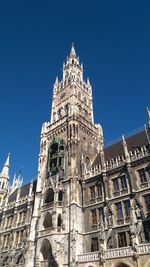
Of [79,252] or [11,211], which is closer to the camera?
[79,252]

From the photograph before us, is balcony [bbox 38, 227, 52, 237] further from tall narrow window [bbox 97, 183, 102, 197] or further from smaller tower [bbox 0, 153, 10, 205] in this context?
smaller tower [bbox 0, 153, 10, 205]

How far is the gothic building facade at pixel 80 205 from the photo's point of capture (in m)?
25.8

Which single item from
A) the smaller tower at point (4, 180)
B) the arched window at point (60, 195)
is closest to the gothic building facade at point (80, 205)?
the arched window at point (60, 195)

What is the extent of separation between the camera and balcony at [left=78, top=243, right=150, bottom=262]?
21.9 metres

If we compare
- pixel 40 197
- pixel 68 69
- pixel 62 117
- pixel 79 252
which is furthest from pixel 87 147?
pixel 68 69

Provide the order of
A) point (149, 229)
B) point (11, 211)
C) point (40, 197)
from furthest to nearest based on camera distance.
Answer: point (11, 211)
point (40, 197)
point (149, 229)

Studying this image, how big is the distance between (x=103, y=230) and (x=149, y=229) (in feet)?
17.1

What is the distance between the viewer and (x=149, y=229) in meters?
24.8

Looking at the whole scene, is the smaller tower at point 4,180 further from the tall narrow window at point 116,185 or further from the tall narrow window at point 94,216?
the tall narrow window at point 116,185

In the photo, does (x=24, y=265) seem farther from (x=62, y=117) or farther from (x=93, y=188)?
(x=62, y=117)

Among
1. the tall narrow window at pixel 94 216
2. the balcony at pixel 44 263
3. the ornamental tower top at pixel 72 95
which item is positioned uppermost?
the ornamental tower top at pixel 72 95

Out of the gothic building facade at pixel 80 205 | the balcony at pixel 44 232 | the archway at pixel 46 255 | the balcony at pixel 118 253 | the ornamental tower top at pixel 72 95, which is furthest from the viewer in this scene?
the ornamental tower top at pixel 72 95

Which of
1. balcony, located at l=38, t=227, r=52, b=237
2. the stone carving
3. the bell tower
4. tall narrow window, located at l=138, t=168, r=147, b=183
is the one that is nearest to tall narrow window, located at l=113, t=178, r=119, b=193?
the stone carving

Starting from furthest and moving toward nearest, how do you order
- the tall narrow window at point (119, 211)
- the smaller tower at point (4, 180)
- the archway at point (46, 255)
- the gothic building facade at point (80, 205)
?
the smaller tower at point (4, 180)
the archway at point (46, 255)
the tall narrow window at point (119, 211)
the gothic building facade at point (80, 205)
